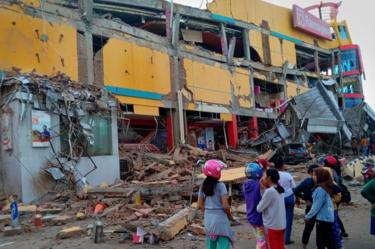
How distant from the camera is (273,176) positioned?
16.1 ft

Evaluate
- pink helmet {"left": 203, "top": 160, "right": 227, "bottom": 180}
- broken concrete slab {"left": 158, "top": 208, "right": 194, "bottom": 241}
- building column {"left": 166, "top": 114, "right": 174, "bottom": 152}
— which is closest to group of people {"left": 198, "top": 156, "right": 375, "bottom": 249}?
pink helmet {"left": 203, "top": 160, "right": 227, "bottom": 180}

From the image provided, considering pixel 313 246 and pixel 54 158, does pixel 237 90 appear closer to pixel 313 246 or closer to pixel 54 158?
pixel 54 158

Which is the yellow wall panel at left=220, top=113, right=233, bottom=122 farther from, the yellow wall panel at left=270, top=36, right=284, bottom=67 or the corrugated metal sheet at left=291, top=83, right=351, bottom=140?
the corrugated metal sheet at left=291, top=83, right=351, bottom=140

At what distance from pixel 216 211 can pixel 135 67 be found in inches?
731

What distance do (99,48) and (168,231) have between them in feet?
53.1

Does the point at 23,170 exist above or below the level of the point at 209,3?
below

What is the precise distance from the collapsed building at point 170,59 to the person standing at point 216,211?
25.2ft

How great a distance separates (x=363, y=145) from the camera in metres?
22.8

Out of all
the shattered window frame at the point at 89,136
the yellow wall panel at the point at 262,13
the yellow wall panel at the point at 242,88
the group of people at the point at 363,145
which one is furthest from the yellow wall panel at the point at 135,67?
the group of people at the point at 363,145

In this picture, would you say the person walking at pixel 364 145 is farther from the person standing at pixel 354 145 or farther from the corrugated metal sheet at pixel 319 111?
the corrugated metal sheet at pixel 319 111

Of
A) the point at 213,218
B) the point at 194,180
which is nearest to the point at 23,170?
the point at 194,180

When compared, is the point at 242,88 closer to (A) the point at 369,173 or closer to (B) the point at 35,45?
(B) the point at 35,45

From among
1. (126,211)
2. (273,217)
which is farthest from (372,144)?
(273,217)

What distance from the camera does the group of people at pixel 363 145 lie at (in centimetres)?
A: 2227
